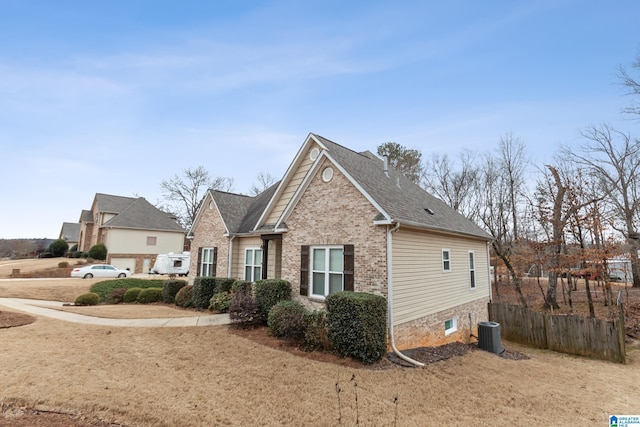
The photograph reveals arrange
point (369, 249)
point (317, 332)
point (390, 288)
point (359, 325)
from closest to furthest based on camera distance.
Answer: point (359, 325), point (317, 332), point (390, 288), point (369, 249)

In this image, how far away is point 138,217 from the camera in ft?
119

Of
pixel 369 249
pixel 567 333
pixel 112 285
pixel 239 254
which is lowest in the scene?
pixel 567 333

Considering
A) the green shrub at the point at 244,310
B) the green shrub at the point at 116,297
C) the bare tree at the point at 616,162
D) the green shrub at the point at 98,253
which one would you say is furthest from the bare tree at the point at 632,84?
the green shrub at the point at 98,253

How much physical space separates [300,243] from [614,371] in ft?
36.6

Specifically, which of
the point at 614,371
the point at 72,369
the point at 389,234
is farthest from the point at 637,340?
the point at 72,369

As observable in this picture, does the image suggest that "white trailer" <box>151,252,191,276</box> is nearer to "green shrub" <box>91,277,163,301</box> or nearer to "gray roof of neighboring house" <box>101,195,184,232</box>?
"gray roof of neighboring house" <box>101,195,184,232</box>

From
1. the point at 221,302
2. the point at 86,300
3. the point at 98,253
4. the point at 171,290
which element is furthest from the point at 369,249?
the point at 98,253

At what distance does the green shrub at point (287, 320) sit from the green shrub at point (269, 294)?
41.5 inches

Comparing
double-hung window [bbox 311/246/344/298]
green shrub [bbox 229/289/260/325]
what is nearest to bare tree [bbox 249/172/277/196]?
green shrub [bbox 229/289/260/325]

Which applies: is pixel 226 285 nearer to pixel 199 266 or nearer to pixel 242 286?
pixel 242 286

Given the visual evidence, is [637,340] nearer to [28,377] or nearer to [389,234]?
[389,234]

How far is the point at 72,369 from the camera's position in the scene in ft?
20.0

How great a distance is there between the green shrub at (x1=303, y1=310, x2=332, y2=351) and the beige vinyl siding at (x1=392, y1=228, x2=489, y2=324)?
2050 millimetres

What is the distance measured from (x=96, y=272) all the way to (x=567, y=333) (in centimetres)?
3384
